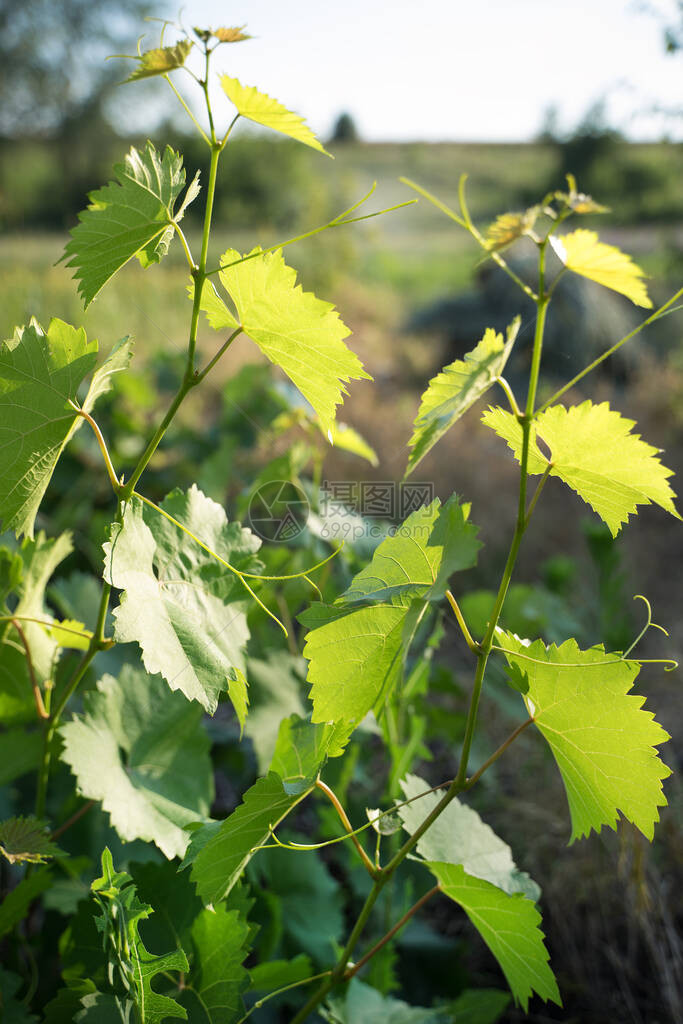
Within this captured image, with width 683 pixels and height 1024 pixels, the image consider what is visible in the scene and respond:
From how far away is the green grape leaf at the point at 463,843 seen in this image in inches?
26.0

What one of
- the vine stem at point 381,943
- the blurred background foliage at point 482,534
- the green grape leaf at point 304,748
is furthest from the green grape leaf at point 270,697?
the vine stem at point 381,943

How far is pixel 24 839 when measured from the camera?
571 millimetres

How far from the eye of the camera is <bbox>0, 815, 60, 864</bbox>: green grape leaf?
0.56 m

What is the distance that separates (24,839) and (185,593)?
0.23 metres

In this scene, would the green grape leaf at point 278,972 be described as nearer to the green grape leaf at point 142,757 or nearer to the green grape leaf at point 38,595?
the green grape leaf at point 142,757

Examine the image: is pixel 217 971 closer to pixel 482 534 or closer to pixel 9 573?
pixel 9 573

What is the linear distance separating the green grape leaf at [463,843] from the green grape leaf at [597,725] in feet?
0.51

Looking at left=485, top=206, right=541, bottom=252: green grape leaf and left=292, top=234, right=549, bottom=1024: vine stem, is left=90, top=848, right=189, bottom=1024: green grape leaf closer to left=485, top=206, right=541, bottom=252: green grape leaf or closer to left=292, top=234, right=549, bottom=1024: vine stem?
left=292, top=234, right=549, bottom=1024: vine stem

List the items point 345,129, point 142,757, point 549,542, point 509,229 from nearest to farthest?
1. point 509,229
2. point 142,757
3. point 549,542
4. point 345,129

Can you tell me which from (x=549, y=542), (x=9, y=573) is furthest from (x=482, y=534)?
(x=9, y=573)

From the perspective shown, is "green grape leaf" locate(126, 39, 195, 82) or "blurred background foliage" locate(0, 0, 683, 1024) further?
"blurred background foliage" locate(0, 0, 683, 1024)

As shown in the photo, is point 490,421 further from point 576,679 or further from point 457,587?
point 457,587

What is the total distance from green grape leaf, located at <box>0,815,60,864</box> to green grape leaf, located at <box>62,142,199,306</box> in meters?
0.42

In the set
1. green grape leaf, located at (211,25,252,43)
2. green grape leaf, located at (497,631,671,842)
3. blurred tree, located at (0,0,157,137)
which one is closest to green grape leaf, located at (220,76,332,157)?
green grape leaf, located at (211,25,252,43)
